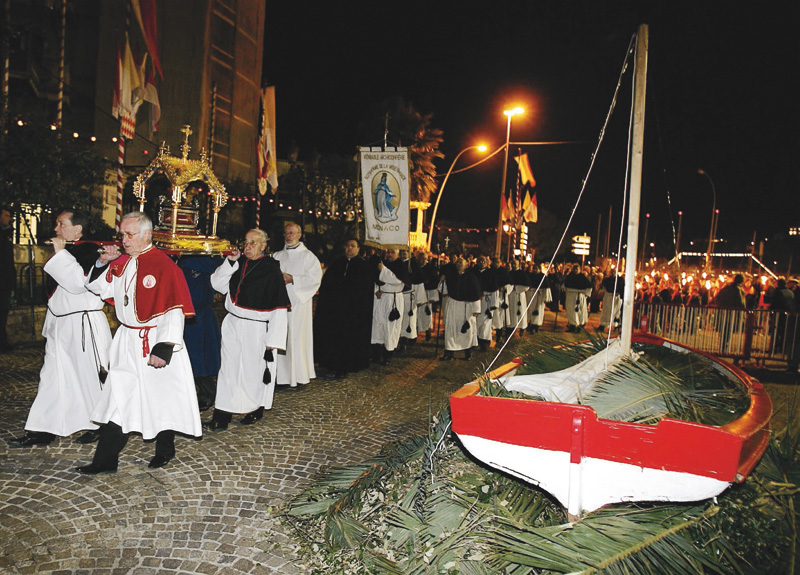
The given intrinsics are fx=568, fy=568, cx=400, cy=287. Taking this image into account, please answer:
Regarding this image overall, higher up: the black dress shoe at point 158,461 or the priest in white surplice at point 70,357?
the priest in white surplice at point 70,357

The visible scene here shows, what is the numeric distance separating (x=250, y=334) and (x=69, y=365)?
174 centimetres

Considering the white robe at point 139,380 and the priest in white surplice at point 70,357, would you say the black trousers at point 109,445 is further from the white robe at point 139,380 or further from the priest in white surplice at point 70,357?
the priest in white surplice at point 70,357

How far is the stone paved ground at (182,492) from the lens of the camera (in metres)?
3.45

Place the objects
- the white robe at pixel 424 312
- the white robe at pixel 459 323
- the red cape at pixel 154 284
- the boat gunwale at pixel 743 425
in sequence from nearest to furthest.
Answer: the boat gunwale at pixel 743 425
the red cape at pixel 154 284
the white robe at pixel 459 323
the white robe at pixel 424 312

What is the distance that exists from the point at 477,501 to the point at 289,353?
467 centimetres

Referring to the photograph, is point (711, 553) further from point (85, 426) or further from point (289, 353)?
point (289, 353)

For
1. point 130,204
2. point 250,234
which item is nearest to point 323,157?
point 130,204

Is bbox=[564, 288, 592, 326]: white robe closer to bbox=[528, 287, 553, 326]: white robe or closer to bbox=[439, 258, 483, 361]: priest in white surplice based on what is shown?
bbox=[528, 287, 553, 326]: white robe

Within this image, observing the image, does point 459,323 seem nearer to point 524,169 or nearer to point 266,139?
point 266,139

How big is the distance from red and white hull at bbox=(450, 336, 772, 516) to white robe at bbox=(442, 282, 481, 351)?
824 centimetres

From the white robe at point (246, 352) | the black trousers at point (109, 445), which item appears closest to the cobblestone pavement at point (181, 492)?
the black trousers at point (109, 445)

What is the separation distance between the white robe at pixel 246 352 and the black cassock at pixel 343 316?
2.87 meters

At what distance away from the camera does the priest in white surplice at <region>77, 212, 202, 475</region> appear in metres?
4.60

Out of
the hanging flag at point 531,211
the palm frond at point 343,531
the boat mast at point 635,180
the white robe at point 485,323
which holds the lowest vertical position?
the palm frond at point 343,531
